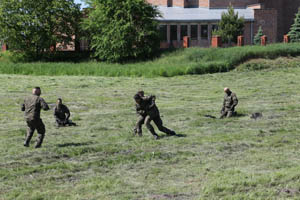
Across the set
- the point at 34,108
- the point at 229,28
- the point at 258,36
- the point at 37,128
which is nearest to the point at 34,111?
the point at 34,108

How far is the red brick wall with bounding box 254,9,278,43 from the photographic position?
193 ft

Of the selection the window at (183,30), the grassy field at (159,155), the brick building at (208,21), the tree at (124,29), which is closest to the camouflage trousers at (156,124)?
the grassy field at (159,155)

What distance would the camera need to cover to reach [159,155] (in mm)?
11773

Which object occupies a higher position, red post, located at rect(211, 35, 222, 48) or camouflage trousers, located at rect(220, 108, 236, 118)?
red post, located at rect(211, 35, 222, 48)

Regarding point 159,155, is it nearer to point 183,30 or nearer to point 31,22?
point 31,22

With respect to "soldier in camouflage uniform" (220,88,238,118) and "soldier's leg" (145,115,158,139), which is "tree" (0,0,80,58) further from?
"soldier's leg" (145,115,158,139)

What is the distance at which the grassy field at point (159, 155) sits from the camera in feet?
29.5

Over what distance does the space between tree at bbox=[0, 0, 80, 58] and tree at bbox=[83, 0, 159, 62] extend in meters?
4.47

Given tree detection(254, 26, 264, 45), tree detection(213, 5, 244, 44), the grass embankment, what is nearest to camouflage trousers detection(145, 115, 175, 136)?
the grass embankment

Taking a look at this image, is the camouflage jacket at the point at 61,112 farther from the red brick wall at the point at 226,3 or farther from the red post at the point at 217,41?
the red brick wall at the point at 226,3

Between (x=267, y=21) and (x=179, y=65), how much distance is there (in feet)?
75.7

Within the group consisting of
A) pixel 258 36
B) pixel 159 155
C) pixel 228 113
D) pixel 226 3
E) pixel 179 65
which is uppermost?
pixel 226 3

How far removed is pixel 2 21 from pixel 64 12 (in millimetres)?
6006

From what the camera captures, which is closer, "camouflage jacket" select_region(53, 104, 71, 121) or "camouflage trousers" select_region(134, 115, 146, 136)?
"camouflage trousers" select_region(134, 115, 146, 136)
